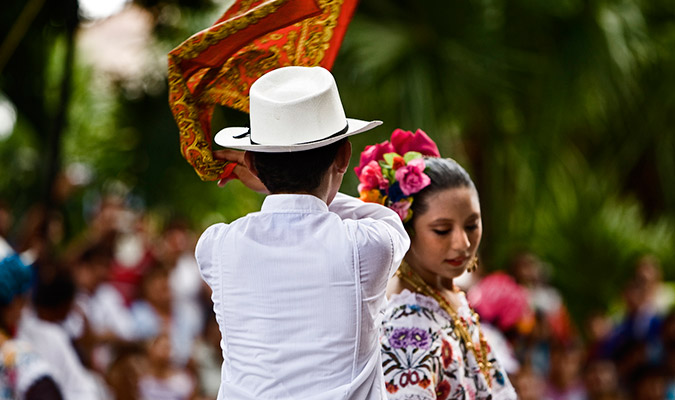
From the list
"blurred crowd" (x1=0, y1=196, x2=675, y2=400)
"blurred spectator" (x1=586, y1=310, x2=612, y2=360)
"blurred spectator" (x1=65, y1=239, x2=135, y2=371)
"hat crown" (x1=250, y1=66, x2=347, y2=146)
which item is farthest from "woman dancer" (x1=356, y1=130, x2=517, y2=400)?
"blurred spectator" (x1=586, y1=310, x2=612, y2=360)

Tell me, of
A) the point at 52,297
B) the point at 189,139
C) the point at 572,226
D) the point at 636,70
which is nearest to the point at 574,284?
the point at 572,226

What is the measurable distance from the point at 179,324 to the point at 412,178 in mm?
5114

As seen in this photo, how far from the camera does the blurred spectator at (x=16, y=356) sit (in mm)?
3721

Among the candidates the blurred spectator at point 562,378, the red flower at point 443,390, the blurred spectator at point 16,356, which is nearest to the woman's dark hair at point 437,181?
the red flower at point 443,390

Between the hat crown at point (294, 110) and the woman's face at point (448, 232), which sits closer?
the hat crown at point (294, 110)

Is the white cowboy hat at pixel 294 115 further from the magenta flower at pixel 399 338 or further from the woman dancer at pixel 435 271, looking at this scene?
the magenta flower at pixel 399 338

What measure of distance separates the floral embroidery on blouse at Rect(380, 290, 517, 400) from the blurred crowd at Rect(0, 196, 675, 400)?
1070 mm

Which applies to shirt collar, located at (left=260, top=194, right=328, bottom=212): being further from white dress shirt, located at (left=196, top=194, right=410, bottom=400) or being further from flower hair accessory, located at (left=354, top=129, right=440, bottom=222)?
flower hair accessory, located at (left=354, top=129, right=440, bottom=222)

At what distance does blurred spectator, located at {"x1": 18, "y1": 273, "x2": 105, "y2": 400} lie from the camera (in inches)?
181


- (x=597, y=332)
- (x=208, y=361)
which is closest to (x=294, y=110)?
(x=208, y=361)

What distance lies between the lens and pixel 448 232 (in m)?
2.95

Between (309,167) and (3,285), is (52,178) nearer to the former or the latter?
(3,285)

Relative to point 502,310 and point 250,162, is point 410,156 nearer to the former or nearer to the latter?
point 250,162

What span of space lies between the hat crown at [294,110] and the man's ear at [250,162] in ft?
0.23
